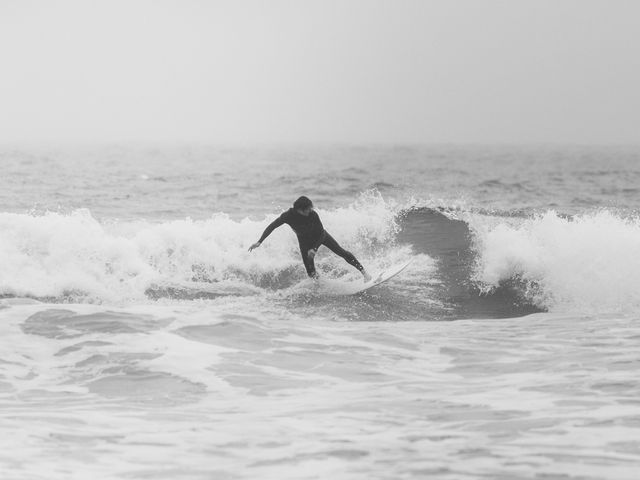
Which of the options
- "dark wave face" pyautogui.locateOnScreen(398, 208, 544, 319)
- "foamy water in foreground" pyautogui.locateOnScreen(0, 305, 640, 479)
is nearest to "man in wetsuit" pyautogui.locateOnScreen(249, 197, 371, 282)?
"dark wave face" pyautogui.locateOnScreen(398, 208, 544, 319)

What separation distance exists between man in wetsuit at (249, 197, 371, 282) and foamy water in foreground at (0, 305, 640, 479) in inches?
87.2

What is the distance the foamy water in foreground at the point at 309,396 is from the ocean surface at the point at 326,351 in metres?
0.03

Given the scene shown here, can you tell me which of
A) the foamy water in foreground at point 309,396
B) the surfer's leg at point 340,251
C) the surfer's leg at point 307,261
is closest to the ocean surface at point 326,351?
the foamy water in foreground at point 309,396

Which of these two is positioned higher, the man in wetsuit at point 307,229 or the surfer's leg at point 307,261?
the man in wetsuit at point 307,229

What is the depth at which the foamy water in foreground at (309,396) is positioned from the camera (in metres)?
5.81

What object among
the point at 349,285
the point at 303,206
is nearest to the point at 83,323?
the point at 303,206

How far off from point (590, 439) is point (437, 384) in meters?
2.19

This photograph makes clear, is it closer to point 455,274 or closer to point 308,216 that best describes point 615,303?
point 455,274

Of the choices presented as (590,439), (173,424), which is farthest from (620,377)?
(173,424)

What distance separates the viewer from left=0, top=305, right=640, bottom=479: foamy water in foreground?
19.1ft

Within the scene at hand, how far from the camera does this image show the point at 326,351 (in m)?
9.56

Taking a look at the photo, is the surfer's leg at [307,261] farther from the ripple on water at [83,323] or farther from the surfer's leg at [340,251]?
the ripple on water at [83,323]

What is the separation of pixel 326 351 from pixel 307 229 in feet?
12.8

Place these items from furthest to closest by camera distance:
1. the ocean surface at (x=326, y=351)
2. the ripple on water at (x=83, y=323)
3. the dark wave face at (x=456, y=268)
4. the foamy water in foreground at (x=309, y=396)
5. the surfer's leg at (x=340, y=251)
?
the surfer's leg at (x=340, y=251)
the dark wave face at (x=456, y=268)
the ripple on water at (x=83, y=323)
the ocean surface at (x=326, y=351)
the foamy water in foreground at (x=309, y=396)
